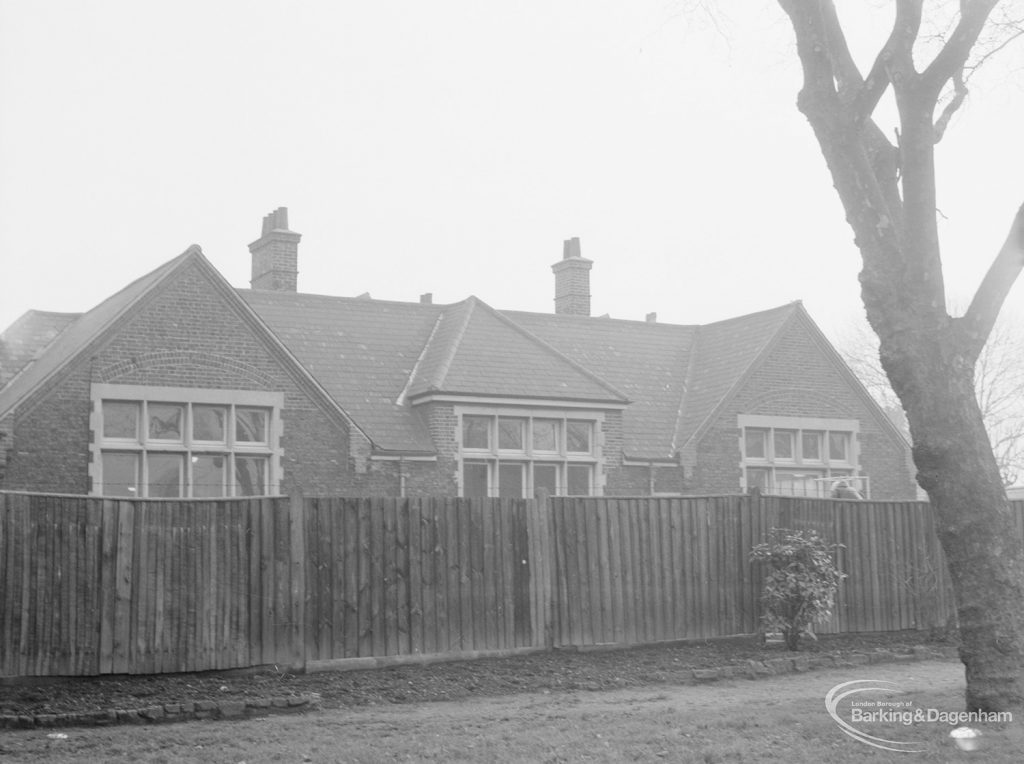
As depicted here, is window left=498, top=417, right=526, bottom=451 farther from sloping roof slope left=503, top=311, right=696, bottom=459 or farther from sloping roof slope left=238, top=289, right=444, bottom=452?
sloping roof slope left=503, top=311, right=696, bottom=459

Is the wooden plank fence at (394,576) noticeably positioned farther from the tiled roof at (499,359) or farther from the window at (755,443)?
the window at (755,443)

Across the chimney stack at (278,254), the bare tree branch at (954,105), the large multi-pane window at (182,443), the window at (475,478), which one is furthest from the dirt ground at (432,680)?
the chimney stack at (278,254)

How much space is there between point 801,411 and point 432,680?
17.9m

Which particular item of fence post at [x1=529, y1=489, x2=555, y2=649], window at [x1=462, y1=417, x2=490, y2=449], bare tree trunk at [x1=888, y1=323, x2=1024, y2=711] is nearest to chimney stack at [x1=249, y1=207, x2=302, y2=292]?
window at [x1=462, y1=417, x2=490, y2=449]

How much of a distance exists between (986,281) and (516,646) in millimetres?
6857

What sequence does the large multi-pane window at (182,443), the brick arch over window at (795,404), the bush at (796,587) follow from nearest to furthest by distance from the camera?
the bush at (796,587)
the large multi-pane window at (182,443)
the brick arch over window at (795,404)

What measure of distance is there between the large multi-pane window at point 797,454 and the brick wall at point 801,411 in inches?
8.6

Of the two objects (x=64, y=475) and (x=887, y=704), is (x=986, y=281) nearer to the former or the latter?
(x=887, y=704)

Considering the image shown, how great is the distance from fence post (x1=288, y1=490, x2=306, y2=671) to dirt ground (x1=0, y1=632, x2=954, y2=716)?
26 centimetres

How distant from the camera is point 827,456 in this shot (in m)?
29.8

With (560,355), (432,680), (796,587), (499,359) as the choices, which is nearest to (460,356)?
(499,359)

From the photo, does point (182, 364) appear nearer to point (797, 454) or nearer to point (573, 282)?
point (797, 454)

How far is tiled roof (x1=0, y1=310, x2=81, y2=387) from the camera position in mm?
23844

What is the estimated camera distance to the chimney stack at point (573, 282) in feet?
116
